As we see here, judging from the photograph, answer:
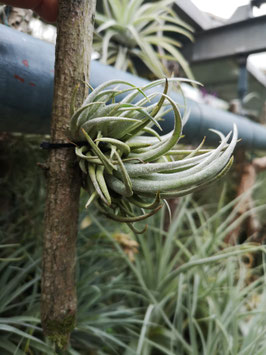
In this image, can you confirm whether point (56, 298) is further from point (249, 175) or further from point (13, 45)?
point (249, 175)

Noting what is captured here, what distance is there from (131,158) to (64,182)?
0.38ft

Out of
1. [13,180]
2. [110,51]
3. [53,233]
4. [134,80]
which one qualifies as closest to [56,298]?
[53,233]

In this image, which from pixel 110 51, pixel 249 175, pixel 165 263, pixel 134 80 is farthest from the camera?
pixel 249 175

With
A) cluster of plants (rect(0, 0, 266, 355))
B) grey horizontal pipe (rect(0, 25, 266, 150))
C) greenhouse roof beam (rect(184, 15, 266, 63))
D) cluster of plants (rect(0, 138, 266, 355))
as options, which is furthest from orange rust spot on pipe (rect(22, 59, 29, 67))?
greenhouse roof beam (rect(184, 15, 266, 63))

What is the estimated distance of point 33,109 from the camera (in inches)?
19.8

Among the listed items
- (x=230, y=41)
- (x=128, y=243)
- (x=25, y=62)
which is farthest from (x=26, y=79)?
(x=230, y=41)

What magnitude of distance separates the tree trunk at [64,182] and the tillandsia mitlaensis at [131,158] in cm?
4

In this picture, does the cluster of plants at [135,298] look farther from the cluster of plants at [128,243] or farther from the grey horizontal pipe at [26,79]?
the grey horizontal pipe at [26,79]

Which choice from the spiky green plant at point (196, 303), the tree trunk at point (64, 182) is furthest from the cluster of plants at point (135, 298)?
the tree trunk at point (64, 182)

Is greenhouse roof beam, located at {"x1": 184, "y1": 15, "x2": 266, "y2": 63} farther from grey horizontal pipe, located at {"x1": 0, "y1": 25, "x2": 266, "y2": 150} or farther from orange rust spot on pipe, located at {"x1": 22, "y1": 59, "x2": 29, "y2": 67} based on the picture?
orange rust spot on pipe, located at {"x1": 22, "y1": 59, "x2": 29, "y2": 67}

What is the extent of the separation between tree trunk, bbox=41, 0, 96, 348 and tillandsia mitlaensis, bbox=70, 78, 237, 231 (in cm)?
4

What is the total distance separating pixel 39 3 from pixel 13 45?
10cm

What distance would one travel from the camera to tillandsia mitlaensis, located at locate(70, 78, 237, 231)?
37 centimetres

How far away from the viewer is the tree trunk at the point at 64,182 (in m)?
0.42
